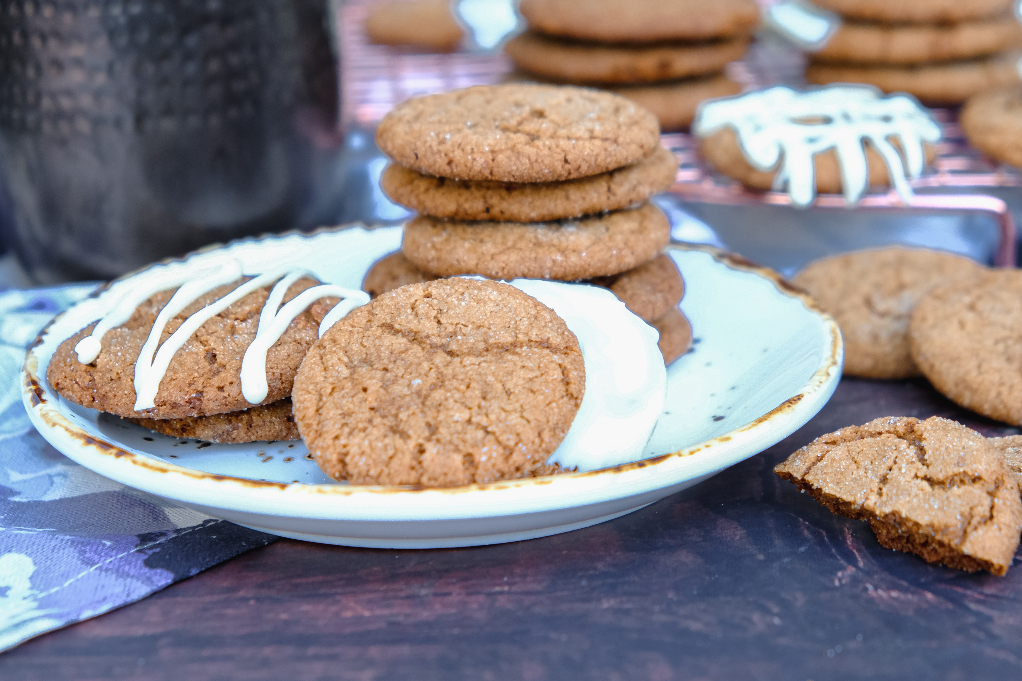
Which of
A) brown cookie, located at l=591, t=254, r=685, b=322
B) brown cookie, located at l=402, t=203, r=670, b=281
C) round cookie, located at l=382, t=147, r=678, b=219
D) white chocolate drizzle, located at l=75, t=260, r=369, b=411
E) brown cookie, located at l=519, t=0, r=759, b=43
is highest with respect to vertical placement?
brown cookie, located at l=519, t=0, r=759, b=43

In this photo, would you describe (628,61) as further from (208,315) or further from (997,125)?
(208,315)

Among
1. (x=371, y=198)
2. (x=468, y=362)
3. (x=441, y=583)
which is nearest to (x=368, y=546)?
(x=441, y=583)

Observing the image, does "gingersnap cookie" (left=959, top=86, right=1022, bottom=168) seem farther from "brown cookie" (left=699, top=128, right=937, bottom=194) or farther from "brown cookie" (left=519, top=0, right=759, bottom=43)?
"brown cookie" (left=519, top=0, right=759, bottom=43)

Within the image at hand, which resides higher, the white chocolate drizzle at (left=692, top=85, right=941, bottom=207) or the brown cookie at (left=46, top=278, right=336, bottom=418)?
the white chocolate drizzle at (left=692, top=85, right=941, bottom=207)

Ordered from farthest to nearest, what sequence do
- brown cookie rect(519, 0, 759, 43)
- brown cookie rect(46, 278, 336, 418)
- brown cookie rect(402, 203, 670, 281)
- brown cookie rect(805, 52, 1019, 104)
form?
brown cookie rect(805, 52, 1019, 104)
brown cookie rect(519, 0, 759, 43)
brown cookie rect(402, 203, 670, 281)
brown cookie rect(46, 278, 336, 418)

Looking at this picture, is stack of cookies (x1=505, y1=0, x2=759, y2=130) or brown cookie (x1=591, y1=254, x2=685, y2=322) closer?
Answer: brown cookie (x1=591, y1=254, x2=685, y2=322)

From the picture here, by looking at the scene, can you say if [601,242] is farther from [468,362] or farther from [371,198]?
[371,198]

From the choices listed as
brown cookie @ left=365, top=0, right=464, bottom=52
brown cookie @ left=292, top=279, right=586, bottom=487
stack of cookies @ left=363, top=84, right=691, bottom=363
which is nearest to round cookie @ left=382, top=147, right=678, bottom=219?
stack of cookies @ left=363, top=84, right=691, bottom=363

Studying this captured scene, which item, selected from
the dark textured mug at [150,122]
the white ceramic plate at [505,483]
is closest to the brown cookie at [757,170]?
the white ceramic plate at [505,483]
